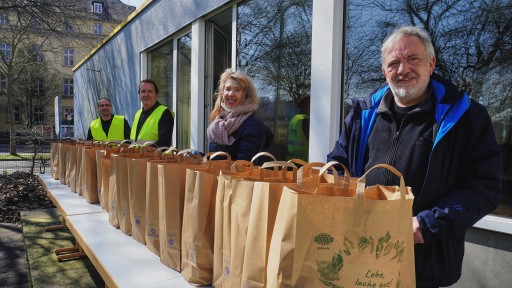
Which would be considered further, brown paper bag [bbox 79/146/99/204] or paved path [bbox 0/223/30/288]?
paved path [bbox 0/223/30/288]

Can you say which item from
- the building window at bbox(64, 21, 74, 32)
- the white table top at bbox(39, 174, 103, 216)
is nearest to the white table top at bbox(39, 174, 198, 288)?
the white table top at bbox(39, 174, 103, 216)

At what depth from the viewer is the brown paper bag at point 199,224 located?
146 cm

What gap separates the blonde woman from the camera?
2.38 m

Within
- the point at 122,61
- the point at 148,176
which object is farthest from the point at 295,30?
the point at 122,61

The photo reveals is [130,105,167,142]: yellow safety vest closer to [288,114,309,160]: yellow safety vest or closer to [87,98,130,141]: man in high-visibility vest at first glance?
[87,98,130,141]: man in high-visibility vest

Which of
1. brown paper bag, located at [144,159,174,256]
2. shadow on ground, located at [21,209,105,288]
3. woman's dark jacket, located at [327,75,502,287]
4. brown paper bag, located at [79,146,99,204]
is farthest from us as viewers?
shadow on ground, located at [21,209,105,288]

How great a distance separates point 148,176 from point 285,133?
2.40m

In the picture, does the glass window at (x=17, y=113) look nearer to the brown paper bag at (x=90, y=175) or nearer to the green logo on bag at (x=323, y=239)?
the brown paper bag at (x=90, y=175)

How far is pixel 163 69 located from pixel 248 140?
5.09m

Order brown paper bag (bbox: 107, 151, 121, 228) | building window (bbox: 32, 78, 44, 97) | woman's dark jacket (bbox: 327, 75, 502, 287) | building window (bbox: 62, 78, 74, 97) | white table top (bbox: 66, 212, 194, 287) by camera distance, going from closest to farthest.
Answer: woman's dark jacket (bbox: 327, 75, 502, 287) → white table top (bbox: 66, 212, 194, 287) → brown paper bag (bbox: 107, 151, 121, 228) → building window (bbox: 32, 78, 44, 97) → building window (bbox: 62, 78, 74, 97)

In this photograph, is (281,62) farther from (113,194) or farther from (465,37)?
(113,194)

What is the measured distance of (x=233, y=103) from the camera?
2514mm

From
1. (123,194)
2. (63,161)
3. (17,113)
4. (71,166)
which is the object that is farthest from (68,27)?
(17,113)

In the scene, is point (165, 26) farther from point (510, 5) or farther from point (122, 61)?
point (510, 5)
